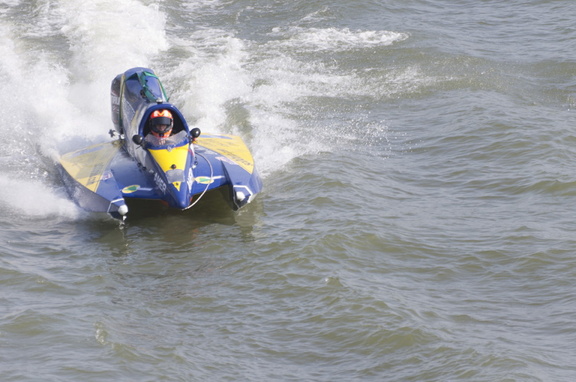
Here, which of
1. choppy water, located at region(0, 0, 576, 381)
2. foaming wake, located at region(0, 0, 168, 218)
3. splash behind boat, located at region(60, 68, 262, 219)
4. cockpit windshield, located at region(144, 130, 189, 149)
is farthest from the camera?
foaming wake, located at region(0, 0, 168, 218)

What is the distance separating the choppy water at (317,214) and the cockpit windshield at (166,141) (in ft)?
3.14

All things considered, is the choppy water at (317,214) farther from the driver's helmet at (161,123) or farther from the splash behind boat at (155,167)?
the driver's helmet at (161,123)

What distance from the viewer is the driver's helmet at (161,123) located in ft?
38.4

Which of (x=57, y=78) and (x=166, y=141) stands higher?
(x=166, y=141)

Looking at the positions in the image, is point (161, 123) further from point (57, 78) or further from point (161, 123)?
point (57, 78)

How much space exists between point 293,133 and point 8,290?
6.41 meters

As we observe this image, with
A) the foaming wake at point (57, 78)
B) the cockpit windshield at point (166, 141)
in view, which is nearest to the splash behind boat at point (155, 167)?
the cockpit windshield at point (166, 141)

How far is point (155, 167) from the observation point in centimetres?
1130

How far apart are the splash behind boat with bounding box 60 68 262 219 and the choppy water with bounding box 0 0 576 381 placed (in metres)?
0.37

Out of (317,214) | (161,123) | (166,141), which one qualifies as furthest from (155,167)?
(317,214)

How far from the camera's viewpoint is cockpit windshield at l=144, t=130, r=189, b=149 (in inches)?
452

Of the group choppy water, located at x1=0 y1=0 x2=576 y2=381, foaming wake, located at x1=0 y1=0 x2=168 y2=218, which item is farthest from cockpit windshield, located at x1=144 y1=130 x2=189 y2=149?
foaming wake, located at x1=0 y1=0 x2=168 y2=218

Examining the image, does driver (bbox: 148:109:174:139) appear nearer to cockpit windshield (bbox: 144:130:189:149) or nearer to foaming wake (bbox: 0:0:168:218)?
cockpit windshield (bbox: 144:130:189:149)

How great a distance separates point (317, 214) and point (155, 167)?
2233 millimetres
